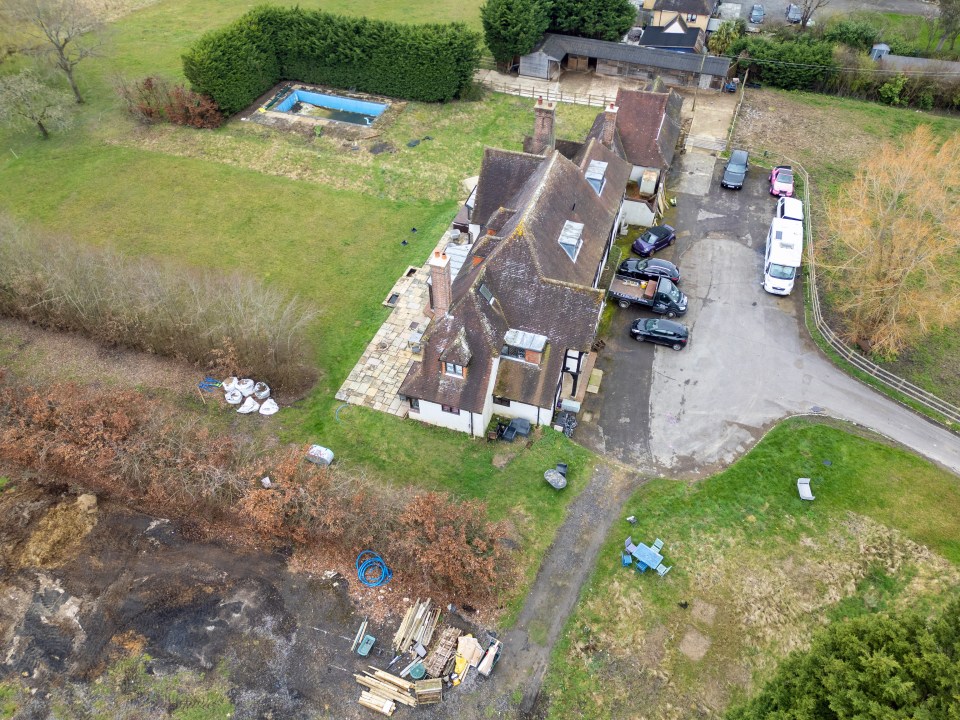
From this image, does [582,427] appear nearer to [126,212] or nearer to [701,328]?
[701,328]

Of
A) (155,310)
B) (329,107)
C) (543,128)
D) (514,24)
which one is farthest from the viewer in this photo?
(329,107)

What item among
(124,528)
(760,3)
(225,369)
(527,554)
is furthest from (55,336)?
(760,3)

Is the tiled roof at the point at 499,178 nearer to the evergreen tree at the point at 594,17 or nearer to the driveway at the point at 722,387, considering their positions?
the driveway at the point at 722,387

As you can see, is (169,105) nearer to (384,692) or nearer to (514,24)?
(514,24)

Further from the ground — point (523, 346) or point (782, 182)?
point (782, 182)

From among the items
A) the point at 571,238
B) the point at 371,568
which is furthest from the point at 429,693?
the point at 571,238
